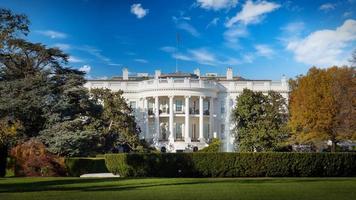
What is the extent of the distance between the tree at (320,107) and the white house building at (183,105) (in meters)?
15.6

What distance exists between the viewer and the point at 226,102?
257 ft

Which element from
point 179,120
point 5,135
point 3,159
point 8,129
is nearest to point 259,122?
point 179,120

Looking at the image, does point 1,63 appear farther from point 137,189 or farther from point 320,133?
point 320,133

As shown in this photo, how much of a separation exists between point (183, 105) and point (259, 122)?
13847mm

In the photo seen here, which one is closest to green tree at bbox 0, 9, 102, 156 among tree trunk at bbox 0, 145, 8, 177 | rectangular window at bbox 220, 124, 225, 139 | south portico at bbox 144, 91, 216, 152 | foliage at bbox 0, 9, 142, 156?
foliage at bbox 0, 9, 142, 156

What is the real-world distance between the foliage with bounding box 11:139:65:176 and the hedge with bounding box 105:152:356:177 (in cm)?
529

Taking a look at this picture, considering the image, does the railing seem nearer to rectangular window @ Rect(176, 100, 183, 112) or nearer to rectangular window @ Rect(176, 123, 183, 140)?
rectangular window @ Rect(176, 100, 183, 112)

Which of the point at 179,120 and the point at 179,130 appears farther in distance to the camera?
the point at 179,130

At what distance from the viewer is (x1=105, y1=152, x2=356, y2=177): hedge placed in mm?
30859

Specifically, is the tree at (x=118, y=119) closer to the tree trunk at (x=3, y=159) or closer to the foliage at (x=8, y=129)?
the foliage at (x=8, y=129)

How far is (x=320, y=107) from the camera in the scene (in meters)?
55.6

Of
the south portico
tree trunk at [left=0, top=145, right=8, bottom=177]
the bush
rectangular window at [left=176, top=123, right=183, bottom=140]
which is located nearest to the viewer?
tree trunk at [left=0, top=145, right=8, bottom=177]

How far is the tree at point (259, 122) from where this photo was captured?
6247 cm

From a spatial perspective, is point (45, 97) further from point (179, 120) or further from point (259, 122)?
point (179, 120)
